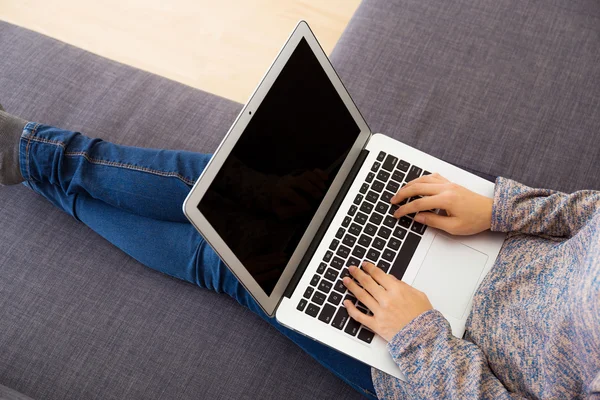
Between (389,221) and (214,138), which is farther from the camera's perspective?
(214,138)

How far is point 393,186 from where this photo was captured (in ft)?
3.44

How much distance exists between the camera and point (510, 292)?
0.94 meters

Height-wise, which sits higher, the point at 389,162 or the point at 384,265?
the point at 389,162

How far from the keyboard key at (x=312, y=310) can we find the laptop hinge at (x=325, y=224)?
38 mm

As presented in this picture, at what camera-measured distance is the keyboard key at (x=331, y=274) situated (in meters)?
0.97

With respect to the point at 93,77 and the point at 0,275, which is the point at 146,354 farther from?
the point at 93,77

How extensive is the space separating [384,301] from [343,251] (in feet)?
0.42

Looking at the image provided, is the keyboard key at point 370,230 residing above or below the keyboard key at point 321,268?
above

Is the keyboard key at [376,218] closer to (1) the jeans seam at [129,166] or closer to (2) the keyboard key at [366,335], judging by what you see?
(2) the keyboard key at [366,335]

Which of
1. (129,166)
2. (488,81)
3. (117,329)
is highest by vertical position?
(488,81)

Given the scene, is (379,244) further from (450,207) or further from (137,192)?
(137,192)

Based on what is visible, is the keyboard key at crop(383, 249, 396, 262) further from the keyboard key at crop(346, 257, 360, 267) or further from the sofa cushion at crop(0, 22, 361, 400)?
the sofa cushion at crop(0, 22, 361, 400)

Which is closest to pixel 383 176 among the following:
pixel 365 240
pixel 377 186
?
pixel 377 186

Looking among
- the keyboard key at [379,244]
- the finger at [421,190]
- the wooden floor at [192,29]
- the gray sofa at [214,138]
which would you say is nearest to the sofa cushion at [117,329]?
the gray sofa at [214,138]
